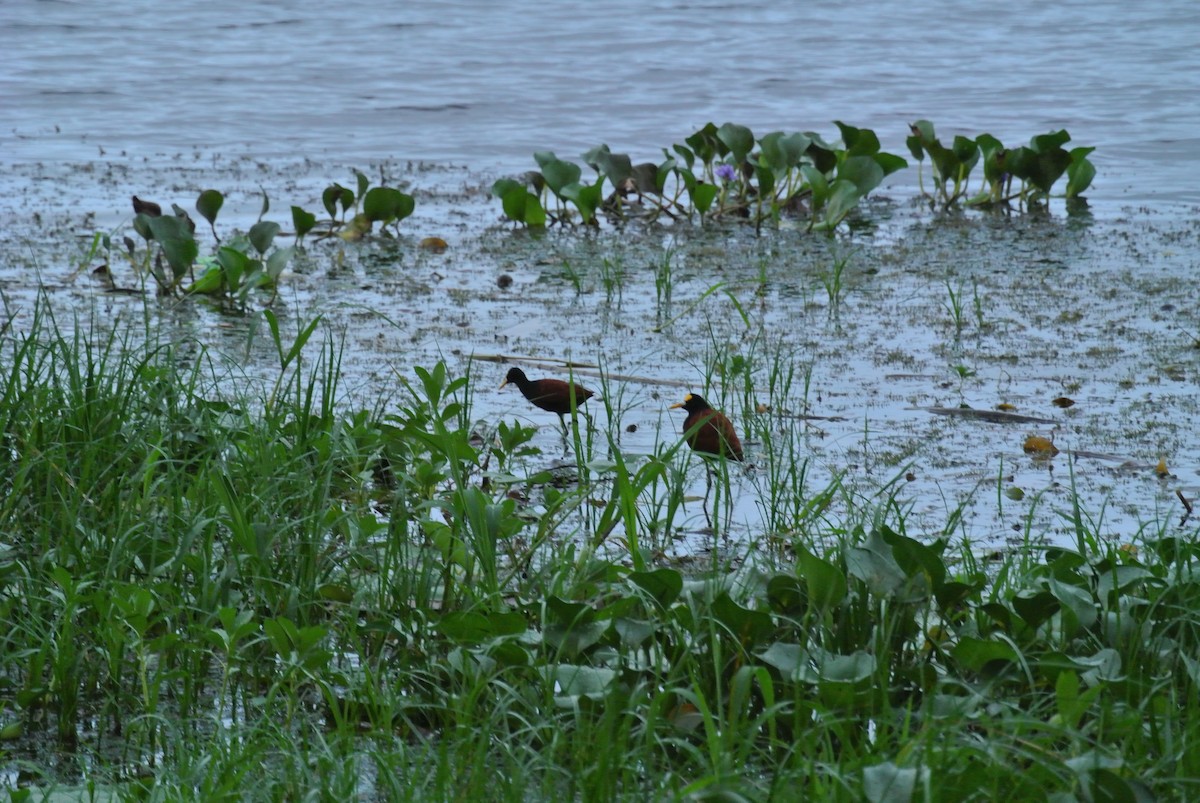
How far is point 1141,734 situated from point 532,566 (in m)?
1.35

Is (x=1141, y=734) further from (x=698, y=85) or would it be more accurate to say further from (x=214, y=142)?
(x=698, y=85)

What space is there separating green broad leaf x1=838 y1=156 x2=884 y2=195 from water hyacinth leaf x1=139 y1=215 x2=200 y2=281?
9.88 ft

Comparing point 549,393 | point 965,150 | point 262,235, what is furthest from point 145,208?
point 965,150

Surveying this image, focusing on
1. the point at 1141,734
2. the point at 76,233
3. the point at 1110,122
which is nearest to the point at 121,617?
the point at 1141,734

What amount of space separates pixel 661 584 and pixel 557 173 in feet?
14.9

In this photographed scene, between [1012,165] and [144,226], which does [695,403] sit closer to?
[144,226]

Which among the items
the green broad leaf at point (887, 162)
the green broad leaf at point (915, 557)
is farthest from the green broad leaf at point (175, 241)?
the green broad leaf at point (915, 557)

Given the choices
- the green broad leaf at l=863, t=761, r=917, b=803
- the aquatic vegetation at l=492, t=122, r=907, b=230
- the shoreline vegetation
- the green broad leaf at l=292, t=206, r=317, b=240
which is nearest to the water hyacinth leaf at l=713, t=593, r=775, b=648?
the shoreline vegetation

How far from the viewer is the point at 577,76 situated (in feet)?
42.7

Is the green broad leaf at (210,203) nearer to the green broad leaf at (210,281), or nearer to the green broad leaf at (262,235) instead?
the green broad leaf at (262,235)

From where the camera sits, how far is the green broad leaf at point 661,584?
97.7 inches

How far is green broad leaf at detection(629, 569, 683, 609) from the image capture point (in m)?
2.48

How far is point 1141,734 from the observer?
2.13m

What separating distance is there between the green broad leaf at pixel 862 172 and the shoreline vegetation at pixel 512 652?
3.82 meters
